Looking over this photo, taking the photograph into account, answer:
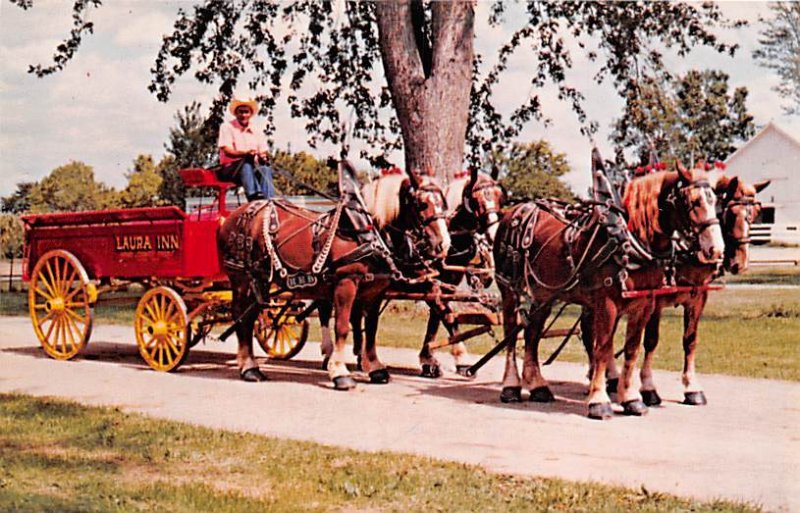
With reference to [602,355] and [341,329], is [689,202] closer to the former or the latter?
[602,355]

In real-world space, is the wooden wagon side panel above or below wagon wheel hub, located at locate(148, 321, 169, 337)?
above

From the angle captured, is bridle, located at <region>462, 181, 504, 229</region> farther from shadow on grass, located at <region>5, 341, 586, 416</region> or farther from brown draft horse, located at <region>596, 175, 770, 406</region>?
brown draft horse, located at <region>596, 175, 770, 406</region>

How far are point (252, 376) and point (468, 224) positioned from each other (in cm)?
294

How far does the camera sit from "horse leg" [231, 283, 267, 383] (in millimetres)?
11609

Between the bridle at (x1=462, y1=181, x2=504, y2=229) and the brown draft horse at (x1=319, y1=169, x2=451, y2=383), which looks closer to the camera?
the brown draft horse at (x1=319, y1=169, x2=451, y2=383)

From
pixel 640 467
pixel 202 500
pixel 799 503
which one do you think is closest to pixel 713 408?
pixel 640 467

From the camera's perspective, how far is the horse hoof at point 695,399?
959 cm

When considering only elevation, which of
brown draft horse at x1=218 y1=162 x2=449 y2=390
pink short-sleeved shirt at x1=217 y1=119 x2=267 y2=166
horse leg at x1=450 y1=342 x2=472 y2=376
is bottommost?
horse leg at x1=450 y1=342 x2=472 y2=376

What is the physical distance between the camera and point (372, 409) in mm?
9484

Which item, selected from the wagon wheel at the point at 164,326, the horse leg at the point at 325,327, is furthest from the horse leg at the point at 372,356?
the wagon wheel at the point at 164,326

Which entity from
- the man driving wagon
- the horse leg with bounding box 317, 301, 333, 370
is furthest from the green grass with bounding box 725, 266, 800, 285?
the man driving wagon

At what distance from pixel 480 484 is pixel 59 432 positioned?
368 cm

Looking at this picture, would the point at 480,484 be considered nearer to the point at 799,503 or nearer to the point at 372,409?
the point at 799,503

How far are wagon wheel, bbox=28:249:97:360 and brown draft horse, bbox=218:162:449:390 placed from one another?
7.05 ft
